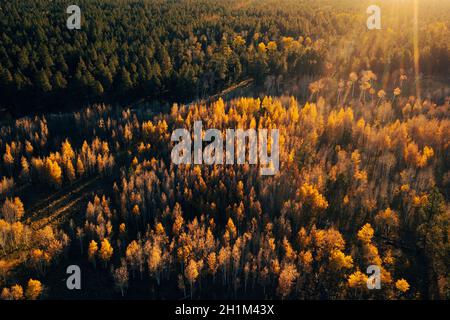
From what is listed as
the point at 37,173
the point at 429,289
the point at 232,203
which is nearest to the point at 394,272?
the point at 429,289

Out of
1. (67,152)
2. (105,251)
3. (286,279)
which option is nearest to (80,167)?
(67,152)

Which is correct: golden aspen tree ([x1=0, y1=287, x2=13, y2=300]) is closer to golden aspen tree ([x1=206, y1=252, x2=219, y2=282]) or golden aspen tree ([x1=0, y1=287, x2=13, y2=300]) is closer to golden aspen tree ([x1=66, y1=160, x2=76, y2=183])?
golden aspen tree ([x1=206, y1=252, x2=219, y2=282])

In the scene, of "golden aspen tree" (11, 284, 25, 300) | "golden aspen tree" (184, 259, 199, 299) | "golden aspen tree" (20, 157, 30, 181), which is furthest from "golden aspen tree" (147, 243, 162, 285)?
"golden aspen tree" (20, 157, 30, 181)

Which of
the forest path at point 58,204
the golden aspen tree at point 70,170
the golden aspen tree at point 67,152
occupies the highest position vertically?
the golden aspen tree at point 67,152

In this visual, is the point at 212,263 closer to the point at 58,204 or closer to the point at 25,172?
the point at 58,204

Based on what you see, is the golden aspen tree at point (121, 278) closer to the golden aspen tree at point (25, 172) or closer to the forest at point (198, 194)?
the forest at point (198, 194)

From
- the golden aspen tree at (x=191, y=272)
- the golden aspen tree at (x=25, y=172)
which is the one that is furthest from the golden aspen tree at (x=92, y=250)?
the golden aspen tree at (x=25, y=172)

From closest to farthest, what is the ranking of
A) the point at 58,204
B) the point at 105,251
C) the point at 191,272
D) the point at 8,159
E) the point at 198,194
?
the point at 191,272, the point at 105,251, the point at 198,194, the point at 58,204, the point at 8,159

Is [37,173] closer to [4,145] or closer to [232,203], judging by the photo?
[4,145]
